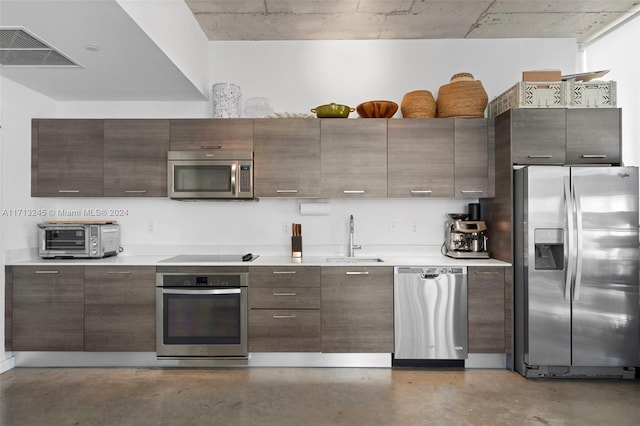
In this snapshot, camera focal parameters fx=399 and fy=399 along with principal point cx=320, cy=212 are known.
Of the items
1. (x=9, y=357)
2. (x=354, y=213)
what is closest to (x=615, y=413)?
(x=354, y=213)

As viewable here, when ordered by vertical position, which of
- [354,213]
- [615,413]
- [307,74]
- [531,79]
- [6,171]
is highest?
[307,74]

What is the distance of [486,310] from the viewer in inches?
129

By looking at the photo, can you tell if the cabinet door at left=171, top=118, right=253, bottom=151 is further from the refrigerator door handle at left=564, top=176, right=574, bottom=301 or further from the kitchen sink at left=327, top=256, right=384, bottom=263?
the refrigerator door handle at left=564, top=176, right=574, bottom=301

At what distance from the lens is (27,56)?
2.86m

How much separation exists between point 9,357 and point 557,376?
4430 mm

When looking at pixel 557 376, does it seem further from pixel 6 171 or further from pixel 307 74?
pixel 6 171

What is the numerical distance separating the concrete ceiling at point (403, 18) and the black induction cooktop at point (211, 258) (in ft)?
7.01

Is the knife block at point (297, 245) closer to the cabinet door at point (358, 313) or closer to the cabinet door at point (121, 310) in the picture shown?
the cabinet door at point (358, 313)

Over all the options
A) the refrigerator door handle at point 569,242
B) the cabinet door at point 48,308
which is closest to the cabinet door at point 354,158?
the refrigerator door handle at point 569,242

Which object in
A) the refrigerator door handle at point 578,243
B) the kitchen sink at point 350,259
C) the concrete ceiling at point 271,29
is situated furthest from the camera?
the kitchen sink at point 350,259

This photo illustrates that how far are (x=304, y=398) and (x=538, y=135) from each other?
276 cm

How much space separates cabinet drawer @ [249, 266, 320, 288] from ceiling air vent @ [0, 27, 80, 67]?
2142mm

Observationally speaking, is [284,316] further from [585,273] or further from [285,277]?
[585,273]

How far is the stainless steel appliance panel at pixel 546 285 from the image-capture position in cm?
307
